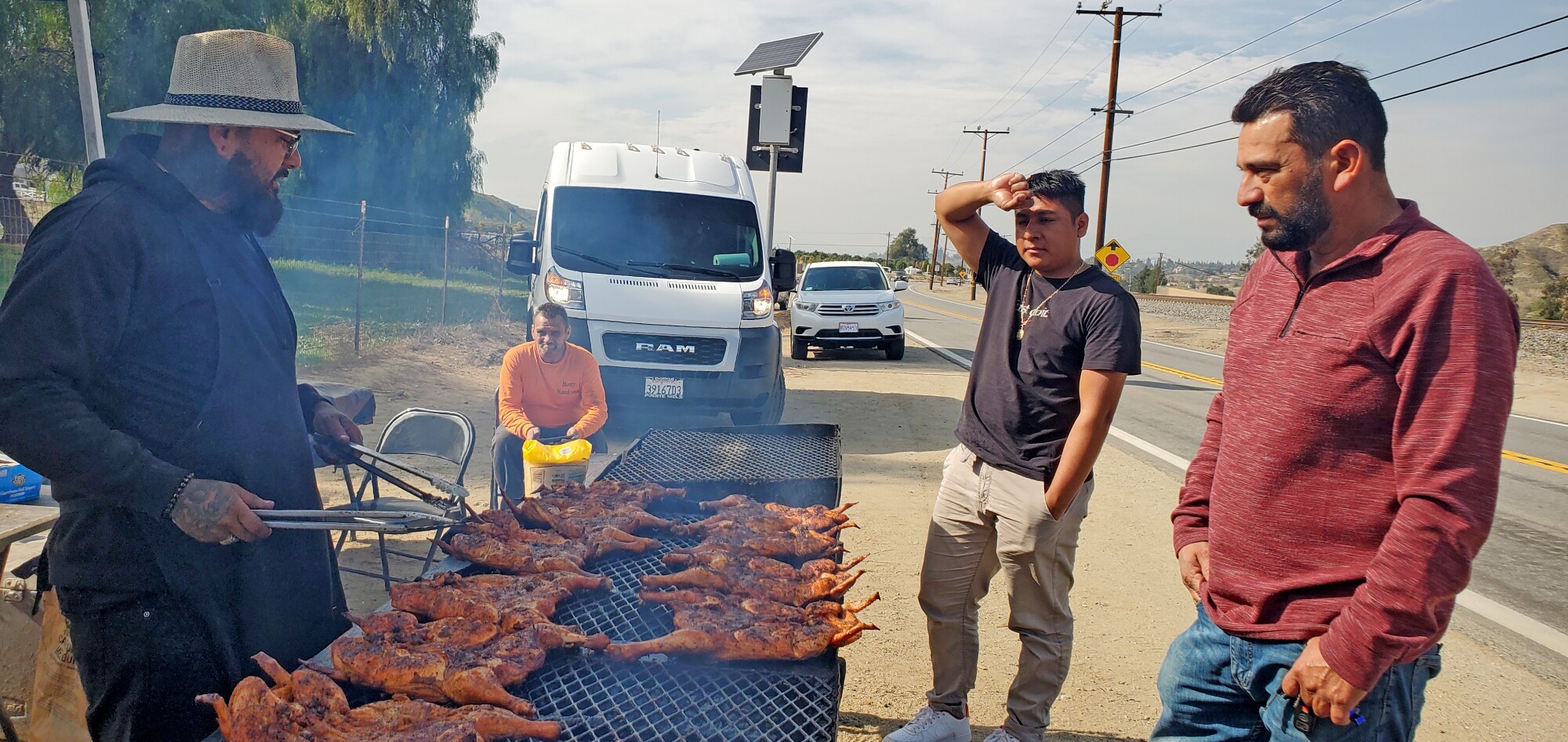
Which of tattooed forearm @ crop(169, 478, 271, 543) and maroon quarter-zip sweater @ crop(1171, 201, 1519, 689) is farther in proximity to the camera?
tattooed forearm @ crop(169, 478, 271, 543)

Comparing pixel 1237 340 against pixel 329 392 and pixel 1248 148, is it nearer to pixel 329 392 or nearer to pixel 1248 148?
pixel 1248 148

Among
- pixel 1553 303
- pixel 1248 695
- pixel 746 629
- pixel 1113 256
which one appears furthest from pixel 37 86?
pixel 1553 303

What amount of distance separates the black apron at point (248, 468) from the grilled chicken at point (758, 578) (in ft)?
3.56

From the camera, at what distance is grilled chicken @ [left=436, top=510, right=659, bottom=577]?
9.98 feet

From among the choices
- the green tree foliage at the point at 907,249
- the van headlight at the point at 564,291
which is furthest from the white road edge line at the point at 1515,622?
the green tree foliage at the point at 907,249

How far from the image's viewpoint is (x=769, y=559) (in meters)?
3.34

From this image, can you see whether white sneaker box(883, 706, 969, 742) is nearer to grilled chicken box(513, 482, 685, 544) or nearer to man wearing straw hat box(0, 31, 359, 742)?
grilled chicken box(513, 482, 685, 544)

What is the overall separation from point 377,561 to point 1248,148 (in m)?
5.22

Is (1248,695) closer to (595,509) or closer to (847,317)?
(595,509)

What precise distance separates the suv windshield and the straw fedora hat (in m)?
14.8

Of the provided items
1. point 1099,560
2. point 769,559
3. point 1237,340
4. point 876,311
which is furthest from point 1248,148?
point 876,311

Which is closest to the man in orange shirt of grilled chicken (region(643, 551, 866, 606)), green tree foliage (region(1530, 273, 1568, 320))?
grilled chicken (region(643, 551, 866, 606))

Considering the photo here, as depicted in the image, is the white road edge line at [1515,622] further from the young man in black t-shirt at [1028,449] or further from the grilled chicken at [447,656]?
the grilled chicken at [447,656]

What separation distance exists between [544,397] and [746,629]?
3628 millimetres
